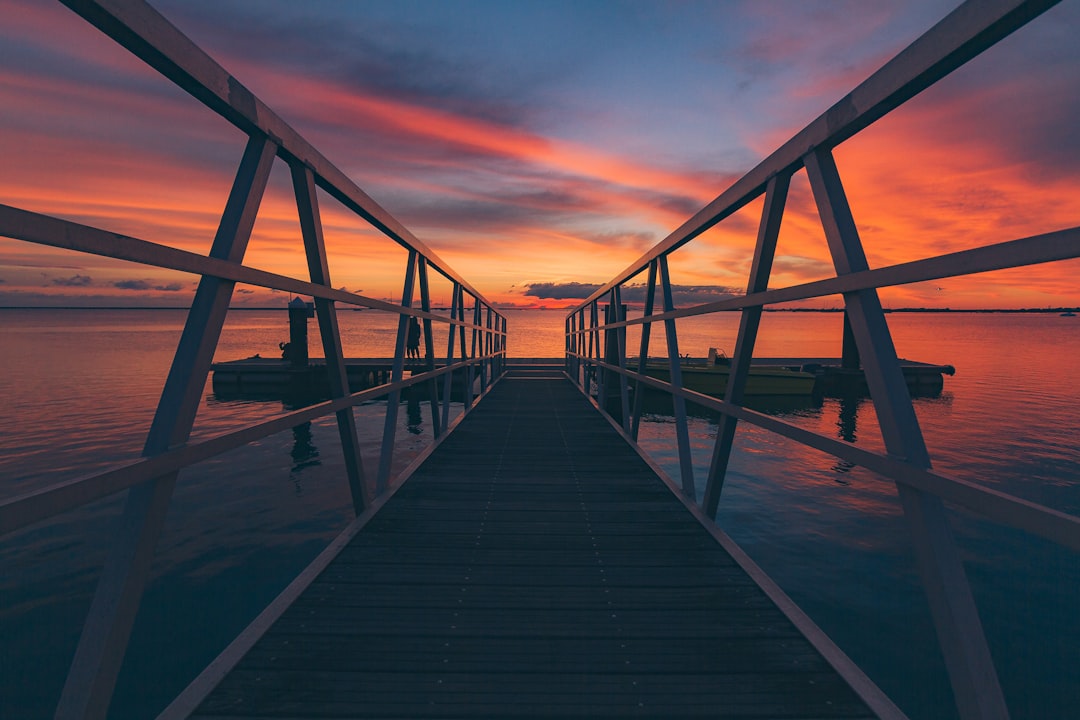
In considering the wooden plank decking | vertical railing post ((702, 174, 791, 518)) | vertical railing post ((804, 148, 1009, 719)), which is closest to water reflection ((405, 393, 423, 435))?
the wooden plank decking

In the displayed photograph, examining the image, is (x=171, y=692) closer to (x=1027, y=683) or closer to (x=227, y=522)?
(x=227, y=522)

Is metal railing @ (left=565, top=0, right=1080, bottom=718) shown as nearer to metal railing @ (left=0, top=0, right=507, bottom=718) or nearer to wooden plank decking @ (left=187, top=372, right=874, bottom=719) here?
wooden plank decking @ (left=187, top=372, right=874, bottom=719)

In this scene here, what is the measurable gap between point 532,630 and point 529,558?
642 millimetres

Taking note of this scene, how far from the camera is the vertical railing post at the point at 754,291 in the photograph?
7.98ft

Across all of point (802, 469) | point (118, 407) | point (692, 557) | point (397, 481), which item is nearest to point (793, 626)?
point (692, 557)

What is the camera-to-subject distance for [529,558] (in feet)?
8.87

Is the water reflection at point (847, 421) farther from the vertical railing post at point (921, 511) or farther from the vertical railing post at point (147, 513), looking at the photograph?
the vertical railing post at point (147, 513)

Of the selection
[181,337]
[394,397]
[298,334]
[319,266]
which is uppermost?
[319,266]

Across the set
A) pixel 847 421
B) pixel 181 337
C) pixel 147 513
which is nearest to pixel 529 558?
pixel 147 513

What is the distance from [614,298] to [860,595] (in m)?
4.10

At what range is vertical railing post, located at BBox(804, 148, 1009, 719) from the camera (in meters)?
1.43

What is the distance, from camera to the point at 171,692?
433 cm

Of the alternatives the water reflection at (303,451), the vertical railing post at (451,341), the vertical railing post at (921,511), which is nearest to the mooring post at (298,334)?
the water reflection at (303,451)

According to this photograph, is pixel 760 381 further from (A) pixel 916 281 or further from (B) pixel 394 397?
(A) pixel 916 281
